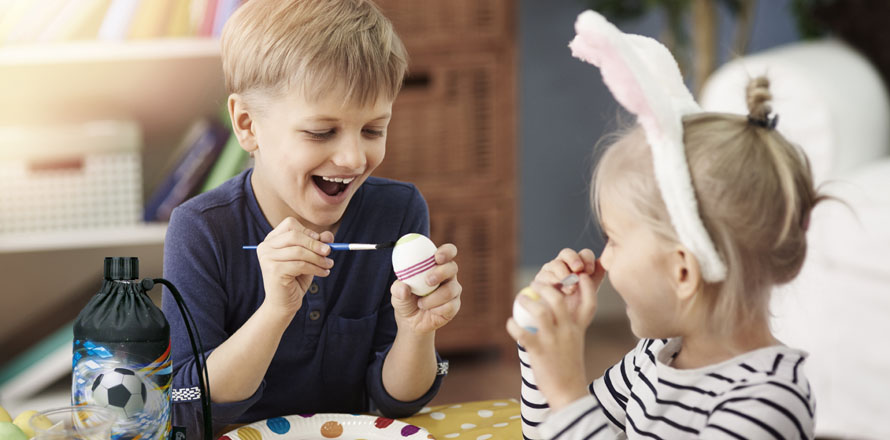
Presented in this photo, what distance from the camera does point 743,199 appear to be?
78cm

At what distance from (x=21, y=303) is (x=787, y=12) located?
101 inches

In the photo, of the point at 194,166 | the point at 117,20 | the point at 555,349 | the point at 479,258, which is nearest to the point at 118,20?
the point at 117,20

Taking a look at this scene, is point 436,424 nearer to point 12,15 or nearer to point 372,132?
point 372,132

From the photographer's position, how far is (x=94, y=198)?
85.4 inches

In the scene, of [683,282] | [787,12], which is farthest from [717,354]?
[787,12]

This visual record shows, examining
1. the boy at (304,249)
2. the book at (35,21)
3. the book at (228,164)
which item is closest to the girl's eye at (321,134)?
the boy at (304,249)

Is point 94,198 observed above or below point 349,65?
below

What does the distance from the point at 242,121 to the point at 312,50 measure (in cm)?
13

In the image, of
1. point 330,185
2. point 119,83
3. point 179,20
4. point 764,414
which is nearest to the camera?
point 764,414

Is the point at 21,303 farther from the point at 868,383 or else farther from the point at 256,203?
the point at 868,383

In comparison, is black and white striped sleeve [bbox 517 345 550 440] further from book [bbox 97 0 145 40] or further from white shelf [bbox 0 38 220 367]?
book [bbox 97 0 145 40]

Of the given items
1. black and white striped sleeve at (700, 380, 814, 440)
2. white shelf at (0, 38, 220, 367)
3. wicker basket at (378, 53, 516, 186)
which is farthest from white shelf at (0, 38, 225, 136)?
black and white striped sleeve at (700, 380, 814, 440)

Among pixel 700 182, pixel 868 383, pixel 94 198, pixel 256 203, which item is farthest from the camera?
pixel 94 198

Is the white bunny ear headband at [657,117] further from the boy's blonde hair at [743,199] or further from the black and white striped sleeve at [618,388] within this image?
the black and white striped sleeve at [618,388]
